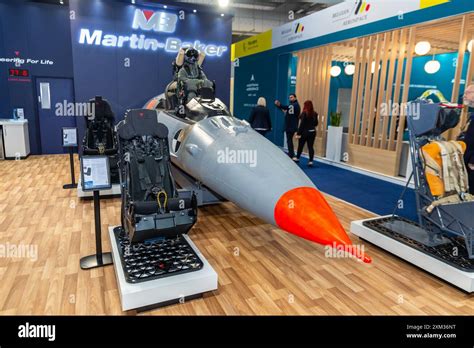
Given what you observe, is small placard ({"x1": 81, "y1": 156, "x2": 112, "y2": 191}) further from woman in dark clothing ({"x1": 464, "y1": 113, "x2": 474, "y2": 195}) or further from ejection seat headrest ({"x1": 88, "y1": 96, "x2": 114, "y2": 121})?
woman in dark clothing ({"x1": 464, "y1": 113, "x2": 474, "y2": 195})

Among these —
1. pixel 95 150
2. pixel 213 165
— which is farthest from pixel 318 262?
pixel 95 150

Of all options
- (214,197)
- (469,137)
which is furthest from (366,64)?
(214,197)

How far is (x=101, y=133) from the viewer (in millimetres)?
5828

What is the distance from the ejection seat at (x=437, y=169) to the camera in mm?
3156

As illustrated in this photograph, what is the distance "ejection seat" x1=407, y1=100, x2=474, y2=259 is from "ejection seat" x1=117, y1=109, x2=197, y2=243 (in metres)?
2.31

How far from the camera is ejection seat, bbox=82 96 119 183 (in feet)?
18.4

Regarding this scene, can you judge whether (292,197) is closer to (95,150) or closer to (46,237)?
(46,237)

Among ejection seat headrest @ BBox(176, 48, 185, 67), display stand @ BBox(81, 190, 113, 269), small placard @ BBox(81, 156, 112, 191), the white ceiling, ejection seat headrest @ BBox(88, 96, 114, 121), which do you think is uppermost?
the white ceiling

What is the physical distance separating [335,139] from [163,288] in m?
6.61

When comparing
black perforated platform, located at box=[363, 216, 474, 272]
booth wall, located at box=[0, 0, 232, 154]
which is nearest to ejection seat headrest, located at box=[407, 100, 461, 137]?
black perforated platform, located at box=[363, 216, 474, 272]

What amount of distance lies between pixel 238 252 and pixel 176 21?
668cm

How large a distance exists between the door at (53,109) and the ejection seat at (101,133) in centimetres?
417

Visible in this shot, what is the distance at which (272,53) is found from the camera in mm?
10453

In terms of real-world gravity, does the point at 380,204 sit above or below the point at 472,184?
below
